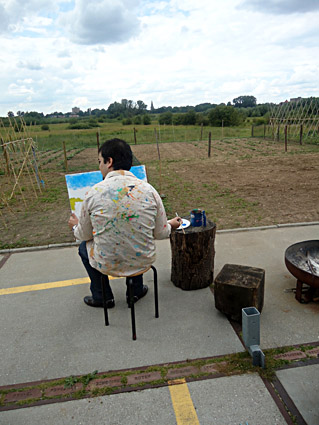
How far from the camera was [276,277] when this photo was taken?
4.07 m

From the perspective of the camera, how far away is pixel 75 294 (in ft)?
12.8

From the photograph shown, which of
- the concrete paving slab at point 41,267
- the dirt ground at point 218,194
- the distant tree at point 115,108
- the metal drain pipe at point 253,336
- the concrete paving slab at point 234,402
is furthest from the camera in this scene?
the distant tree at point 115,108

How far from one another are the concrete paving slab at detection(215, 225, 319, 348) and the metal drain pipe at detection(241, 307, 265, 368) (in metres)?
0.25

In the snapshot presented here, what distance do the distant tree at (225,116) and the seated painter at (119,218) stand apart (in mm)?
40995

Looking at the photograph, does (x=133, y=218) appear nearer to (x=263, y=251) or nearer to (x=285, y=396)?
(x=285, y=396)

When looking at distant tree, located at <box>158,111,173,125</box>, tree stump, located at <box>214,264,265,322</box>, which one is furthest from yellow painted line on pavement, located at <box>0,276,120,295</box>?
distant tree, located at <box>158,111,173,125</box>

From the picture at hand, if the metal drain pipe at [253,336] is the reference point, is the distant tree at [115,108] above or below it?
above

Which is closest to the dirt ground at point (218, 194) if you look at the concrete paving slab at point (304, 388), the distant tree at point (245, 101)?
the concrete paving slab at point (304, 388)

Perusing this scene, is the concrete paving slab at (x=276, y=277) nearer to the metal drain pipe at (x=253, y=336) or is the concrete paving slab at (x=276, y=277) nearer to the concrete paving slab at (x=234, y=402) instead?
the metal drain pipe at (x=253, y=336)

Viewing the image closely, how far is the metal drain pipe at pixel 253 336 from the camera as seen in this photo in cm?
262

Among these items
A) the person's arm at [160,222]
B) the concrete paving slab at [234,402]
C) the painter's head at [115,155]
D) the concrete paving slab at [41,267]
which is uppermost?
the painter's head at [115,155]

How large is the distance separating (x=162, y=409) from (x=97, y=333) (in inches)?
42.0

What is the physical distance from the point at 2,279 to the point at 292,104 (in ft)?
75.5

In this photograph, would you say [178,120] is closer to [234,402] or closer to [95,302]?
[95,302]
